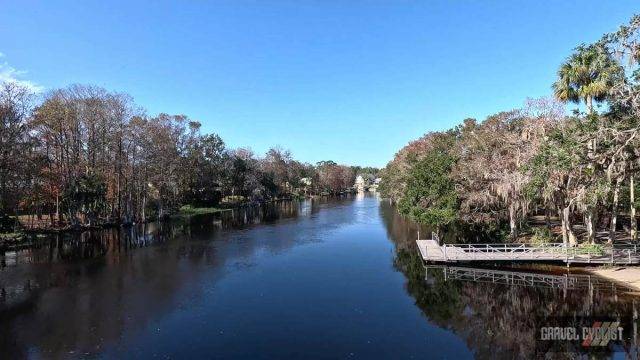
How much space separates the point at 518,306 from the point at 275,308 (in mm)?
12197

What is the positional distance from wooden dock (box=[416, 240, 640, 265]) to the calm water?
2.11 metres

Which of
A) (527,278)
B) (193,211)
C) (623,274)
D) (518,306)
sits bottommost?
(518,306)

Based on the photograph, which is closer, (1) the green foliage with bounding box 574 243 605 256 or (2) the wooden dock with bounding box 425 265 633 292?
(2) the wooden dock with bounding box 425 265 633 292

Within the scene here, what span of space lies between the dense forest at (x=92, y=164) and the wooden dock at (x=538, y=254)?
38.6m

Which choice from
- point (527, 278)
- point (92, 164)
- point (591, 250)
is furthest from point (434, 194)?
point (92, 164)

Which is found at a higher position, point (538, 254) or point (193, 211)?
point (193, 211)

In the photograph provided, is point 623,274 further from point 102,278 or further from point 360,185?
point 360,185

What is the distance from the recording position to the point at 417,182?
3894cm

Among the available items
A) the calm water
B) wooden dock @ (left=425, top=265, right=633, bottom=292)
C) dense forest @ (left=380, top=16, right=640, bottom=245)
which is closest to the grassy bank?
the calm water

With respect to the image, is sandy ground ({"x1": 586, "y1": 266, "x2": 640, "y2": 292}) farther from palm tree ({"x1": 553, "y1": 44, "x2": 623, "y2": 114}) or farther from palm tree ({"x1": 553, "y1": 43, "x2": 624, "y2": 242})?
palm tree ({"x1": 553, "y1": 44, "x2": 623, "y2": 114})

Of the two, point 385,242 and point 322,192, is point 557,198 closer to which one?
point 385,242

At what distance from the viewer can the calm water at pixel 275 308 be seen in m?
16.0

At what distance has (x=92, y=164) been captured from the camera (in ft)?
177

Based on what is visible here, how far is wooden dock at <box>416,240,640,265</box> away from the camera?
2661 centimetres
